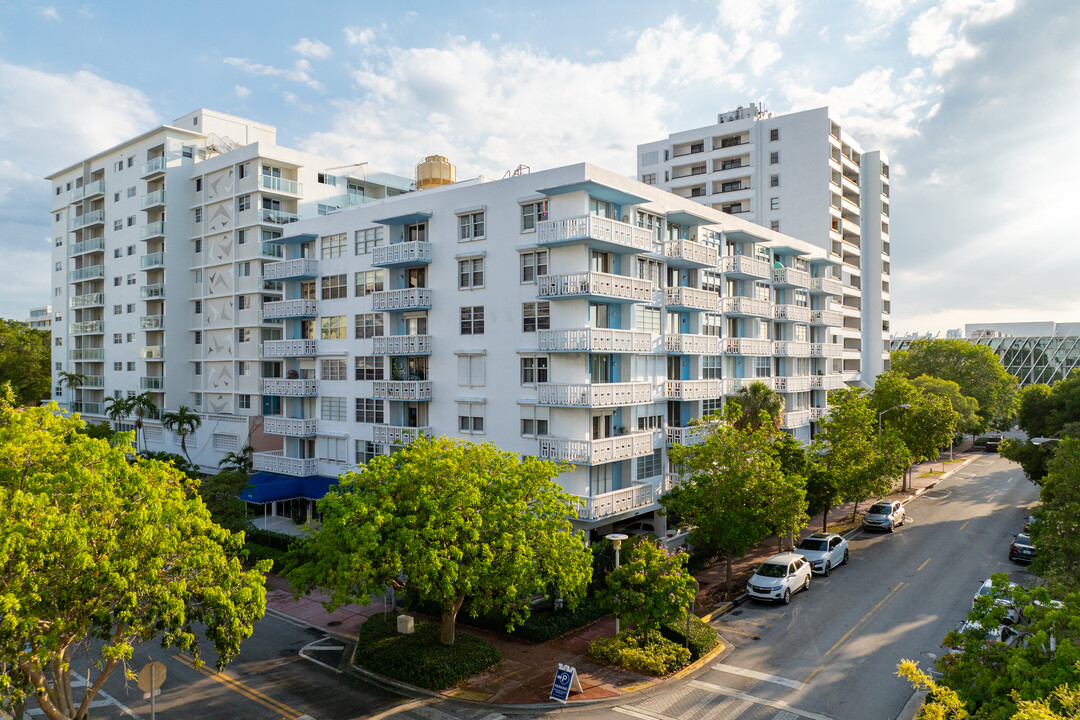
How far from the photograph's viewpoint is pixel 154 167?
5903 centimetres

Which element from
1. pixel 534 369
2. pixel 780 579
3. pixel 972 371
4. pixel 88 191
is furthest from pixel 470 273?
pixel 972 371

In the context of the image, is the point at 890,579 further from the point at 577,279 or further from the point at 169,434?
the point at 169,434

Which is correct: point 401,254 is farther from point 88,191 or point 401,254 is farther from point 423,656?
point 88,191

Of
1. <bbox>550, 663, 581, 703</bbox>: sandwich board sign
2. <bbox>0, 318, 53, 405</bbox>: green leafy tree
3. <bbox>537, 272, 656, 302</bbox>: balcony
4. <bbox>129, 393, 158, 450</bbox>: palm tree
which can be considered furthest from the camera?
<bbox>0, 318, 53, 405</bbox>: green leafy tree

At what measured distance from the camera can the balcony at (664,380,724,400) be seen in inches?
1555

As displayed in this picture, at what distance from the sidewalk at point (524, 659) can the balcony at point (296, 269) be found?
64.4 feet

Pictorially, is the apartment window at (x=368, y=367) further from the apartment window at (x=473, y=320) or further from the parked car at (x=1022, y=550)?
the parked car at (x=1022, y=550)

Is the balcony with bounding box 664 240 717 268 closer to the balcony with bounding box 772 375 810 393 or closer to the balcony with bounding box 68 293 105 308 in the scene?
the balcony with bounding box 772 375 810 393

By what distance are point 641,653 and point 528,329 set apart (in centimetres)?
1690

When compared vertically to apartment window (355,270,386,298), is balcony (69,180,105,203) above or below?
above

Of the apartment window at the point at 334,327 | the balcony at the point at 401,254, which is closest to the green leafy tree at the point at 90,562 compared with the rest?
the balcony at the point at 401,254

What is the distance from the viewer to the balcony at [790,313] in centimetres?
5244

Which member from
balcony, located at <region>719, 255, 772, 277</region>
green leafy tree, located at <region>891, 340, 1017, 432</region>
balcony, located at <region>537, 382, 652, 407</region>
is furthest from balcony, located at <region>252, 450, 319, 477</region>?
green leafy tree, located at <region>891, 340, 1017, 432</region>

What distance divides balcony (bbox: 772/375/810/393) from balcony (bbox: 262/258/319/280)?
34115mm
